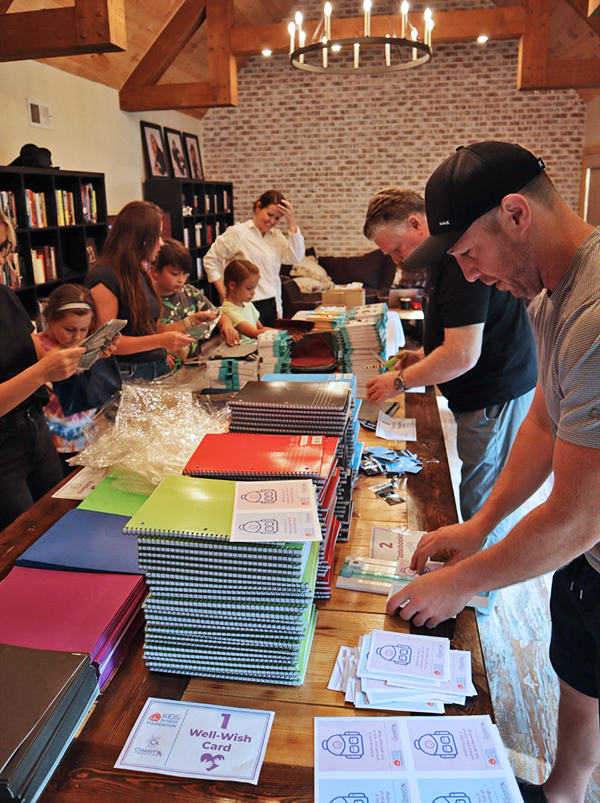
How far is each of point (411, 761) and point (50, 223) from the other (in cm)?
539

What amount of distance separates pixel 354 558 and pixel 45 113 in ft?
18.3

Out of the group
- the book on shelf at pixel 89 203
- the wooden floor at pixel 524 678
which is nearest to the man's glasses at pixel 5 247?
the wooden floor at pixel 524 678

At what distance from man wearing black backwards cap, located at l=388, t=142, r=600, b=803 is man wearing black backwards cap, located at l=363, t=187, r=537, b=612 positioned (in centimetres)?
88

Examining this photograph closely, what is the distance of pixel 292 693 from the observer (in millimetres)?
1136

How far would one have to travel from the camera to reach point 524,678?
2.49 metres

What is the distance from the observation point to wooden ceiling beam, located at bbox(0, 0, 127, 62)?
3.99m

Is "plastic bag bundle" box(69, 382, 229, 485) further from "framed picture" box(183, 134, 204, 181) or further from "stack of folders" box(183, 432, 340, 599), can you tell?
"framed picture" box(183, 134, 204, 181)

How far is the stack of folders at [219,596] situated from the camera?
1.09m

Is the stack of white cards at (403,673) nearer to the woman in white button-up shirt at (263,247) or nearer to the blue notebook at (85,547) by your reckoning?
the blue notebook at (85,547)

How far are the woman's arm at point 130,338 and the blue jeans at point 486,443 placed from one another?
4.23 feet

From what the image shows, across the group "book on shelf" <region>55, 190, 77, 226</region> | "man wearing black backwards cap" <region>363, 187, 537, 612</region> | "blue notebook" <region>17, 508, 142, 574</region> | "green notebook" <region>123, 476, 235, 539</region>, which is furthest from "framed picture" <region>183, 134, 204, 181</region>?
"green notebook" <region>123, 476, 235, 539</region>

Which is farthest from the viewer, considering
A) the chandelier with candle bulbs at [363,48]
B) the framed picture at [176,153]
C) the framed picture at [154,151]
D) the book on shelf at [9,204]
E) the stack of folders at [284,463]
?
the framed picture at [176,153]

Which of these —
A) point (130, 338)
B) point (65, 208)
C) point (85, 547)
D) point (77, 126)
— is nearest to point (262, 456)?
point (85, 547)

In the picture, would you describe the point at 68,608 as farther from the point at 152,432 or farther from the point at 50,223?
the point at 50,223
